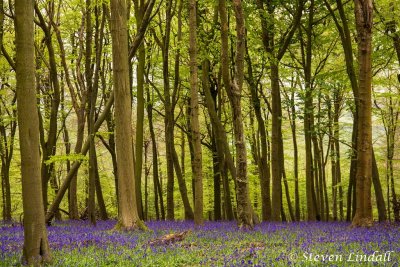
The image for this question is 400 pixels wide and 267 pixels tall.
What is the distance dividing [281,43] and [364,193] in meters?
9.45

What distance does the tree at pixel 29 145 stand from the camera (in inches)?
257

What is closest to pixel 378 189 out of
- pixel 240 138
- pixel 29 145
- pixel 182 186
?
pixel 240 138

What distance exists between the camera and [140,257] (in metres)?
6.91

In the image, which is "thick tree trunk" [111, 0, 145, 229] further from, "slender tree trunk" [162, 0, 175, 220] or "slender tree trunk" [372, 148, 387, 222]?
"slender tree trunk" [372, 148, 387, 222]

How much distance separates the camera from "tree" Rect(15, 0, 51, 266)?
21.5 ft

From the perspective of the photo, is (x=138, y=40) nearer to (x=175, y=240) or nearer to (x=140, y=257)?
(x=175, y=240)

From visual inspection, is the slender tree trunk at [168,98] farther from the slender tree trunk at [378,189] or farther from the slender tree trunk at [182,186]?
the slender tree trunk at [378,189]

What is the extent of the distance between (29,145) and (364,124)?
8.91 meters

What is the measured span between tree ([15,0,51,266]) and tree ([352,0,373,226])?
8.56 meters

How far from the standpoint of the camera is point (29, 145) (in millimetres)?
6641
